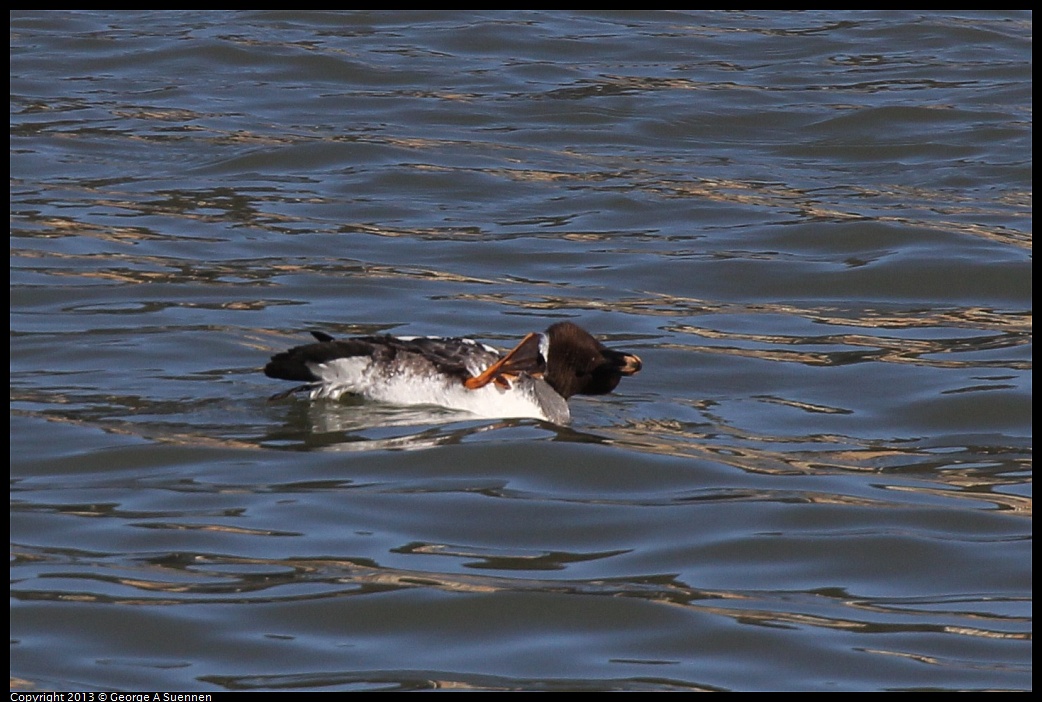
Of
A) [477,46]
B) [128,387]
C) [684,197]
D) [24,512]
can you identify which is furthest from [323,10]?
[24,512]

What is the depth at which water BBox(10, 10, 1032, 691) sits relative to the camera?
20.6 ft

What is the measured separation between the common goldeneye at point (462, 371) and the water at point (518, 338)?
0.15 m

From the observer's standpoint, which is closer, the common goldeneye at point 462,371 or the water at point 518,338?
the water at point 518,338

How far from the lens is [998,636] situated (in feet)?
20.7

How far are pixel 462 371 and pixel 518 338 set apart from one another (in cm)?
170

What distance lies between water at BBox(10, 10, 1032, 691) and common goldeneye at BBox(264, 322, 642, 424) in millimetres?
152

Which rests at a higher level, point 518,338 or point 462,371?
point 462,371

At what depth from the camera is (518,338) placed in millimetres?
10266

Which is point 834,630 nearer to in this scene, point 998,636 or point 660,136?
point 998,636

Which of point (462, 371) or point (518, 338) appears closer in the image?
point (462, 371)

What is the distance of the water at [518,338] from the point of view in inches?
247

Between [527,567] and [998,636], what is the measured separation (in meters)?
1.71

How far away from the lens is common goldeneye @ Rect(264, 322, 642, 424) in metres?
8.42

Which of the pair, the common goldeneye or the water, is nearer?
the water
